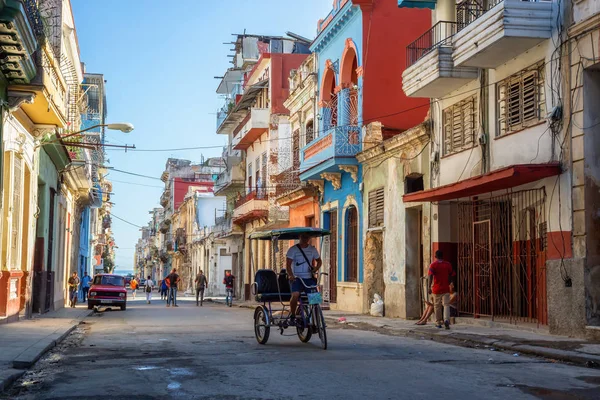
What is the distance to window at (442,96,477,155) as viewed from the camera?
59.6ft

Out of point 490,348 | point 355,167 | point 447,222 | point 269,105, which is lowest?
point 490,348

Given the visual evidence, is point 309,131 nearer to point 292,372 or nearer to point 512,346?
point 512,346

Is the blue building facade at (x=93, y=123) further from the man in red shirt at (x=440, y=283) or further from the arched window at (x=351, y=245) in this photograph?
the man in red shirt at (x=440, y=283)

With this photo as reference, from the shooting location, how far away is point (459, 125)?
18.9 metres

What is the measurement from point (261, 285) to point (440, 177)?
25.2 feet

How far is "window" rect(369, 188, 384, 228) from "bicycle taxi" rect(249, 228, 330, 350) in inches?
371

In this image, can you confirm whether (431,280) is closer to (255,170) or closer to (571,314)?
(571,314)

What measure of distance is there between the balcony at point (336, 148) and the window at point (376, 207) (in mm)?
1771

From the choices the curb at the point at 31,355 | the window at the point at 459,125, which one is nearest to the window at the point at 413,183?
the window at the point at 459,125

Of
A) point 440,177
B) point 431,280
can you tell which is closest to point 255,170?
point 440,177

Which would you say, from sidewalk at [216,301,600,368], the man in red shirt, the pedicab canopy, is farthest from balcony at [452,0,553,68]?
sidewalk at [216,301,600,368]

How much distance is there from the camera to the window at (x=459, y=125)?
18.2 m

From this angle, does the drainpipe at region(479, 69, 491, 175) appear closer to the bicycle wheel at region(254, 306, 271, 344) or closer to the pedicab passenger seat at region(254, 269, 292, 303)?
the pedicab passenger seat at region(254, 269, 292, 303)

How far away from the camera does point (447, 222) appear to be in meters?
19.4
